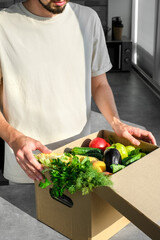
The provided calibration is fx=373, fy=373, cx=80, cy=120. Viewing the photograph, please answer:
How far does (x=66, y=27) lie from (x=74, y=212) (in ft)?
2.39

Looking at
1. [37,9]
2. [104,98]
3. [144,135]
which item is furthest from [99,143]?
[37,9]

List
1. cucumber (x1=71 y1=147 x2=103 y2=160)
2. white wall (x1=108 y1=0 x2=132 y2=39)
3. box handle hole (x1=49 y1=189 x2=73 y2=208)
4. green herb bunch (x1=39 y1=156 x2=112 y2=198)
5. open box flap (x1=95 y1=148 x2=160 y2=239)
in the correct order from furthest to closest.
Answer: white wall (x1=108 y1=0 x2=132 y2=39), cucumber (x1=71 y1=147 x2=103 y2=160), box handle hole (x1=49 y1=189 x2=73 y2=208), green herb bunch (x1=39 y1=156 x2=112 y2=198), open box flap (x1=95 y1=148 x2=160 y2=239)

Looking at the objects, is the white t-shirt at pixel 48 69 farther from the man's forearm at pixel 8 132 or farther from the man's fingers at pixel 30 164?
the man's fingers at pixel 30 164

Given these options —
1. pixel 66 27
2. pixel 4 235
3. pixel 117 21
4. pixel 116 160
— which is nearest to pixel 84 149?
pixel 116 160

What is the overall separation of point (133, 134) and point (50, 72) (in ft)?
A: 1.31

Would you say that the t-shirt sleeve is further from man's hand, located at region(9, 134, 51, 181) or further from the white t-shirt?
man's hand, located at region(9, 134, 51, 181)

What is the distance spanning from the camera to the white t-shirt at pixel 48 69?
1.41 meters

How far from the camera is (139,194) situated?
103 centimetres

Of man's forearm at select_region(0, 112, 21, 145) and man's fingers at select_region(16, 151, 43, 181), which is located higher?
man's forearm at select_region(0, 112, 21, 145)

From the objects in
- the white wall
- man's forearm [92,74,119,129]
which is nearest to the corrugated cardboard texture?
man's forearm [92,74,119,129]

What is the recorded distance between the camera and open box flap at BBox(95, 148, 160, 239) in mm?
957

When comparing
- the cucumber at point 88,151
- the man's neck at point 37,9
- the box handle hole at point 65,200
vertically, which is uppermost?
the man's neck at point 37,9

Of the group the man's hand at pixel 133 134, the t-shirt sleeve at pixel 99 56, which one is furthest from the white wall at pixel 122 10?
the man's hand at pixel 133 134

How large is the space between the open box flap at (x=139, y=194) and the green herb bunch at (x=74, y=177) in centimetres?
3
